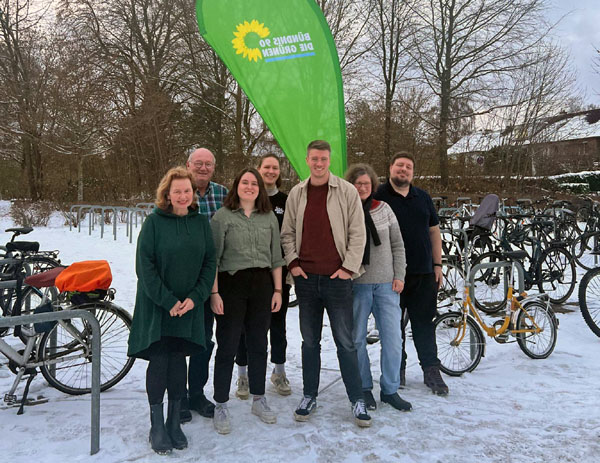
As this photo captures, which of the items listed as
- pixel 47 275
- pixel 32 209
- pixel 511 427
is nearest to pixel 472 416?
pixel 511 427

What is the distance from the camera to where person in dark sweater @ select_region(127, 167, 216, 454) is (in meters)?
2.74

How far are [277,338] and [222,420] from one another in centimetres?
82

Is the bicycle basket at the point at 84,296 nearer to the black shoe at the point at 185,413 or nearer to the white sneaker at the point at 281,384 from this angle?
the black shoe at the point at 185,413

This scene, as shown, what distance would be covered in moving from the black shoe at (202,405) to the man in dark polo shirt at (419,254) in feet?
5.33

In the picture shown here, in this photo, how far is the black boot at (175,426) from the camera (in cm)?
281

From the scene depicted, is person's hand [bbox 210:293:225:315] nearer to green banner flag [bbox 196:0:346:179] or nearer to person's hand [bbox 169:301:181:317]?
person's hand [bbox 169:301:181:317]

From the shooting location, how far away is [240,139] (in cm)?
2108

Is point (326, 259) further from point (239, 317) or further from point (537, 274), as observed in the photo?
point (537, 274)

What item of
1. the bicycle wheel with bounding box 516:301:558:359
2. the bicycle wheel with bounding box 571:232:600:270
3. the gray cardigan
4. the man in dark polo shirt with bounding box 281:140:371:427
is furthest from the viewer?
the bicycle wheel with bounding box 571:232:600:270

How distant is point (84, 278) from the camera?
330cm

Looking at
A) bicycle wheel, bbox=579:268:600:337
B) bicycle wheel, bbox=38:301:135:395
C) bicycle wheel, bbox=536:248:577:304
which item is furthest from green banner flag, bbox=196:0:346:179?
bicycle wheel, bbox=536:248:577:304

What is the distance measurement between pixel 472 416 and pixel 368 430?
0.77 m

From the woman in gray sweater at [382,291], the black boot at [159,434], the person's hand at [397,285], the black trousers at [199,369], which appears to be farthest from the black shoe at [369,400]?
the black boot at [159,434]

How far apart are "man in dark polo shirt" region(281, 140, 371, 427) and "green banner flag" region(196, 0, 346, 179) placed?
6.05 ft
